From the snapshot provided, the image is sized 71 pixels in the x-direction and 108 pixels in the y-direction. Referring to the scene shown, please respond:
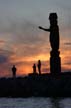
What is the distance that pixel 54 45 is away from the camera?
63969 mm

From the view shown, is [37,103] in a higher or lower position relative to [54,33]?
lower

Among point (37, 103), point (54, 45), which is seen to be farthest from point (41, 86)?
point (37, 103)

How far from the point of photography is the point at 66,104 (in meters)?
51.2

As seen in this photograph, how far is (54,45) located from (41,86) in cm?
440

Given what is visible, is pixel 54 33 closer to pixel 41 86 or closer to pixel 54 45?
pixel 54 45

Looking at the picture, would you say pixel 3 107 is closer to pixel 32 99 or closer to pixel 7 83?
pixel 32 99

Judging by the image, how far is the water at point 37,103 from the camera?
5059cm

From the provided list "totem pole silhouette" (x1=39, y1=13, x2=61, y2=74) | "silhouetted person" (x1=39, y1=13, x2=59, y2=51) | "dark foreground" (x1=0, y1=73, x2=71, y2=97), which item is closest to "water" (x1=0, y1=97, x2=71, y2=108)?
"dark foreground" (x1=0, y1=73, x2=71, y2=97)

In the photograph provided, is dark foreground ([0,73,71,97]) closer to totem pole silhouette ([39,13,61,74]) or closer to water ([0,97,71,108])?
totem pole silhouette ([39,13,61,74])

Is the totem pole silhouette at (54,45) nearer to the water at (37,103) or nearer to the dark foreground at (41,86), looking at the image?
the dark foreground at (41,86)

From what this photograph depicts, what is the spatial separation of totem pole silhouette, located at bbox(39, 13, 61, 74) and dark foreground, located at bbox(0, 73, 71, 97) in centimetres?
201

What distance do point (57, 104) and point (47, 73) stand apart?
464 inches

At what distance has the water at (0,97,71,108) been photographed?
50591 millimetres

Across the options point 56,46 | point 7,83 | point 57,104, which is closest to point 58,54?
point 56,46
